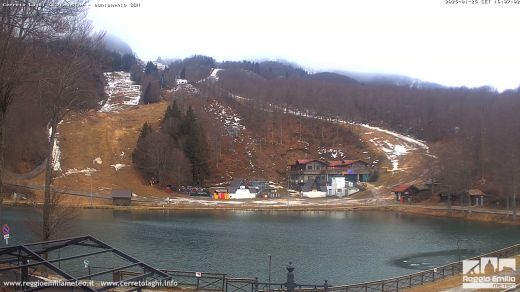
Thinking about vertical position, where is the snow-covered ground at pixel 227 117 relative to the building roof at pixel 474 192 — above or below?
above

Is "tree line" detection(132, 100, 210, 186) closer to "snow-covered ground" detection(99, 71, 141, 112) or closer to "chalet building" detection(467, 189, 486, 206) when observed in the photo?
"snow-covered ground" detection(99, 71, 141, 112)

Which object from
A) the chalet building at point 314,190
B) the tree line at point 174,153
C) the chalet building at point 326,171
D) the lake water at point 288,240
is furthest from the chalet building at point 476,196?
the tree line at point 174,153

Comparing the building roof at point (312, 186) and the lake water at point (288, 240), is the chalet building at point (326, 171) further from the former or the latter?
the lake water at point (288, 240)

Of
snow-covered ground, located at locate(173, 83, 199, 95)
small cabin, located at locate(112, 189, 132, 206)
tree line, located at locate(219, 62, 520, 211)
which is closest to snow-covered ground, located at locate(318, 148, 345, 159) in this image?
tree line, located at locate(219, 62, 520, 211)

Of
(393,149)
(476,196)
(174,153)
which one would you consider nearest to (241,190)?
(174,153)

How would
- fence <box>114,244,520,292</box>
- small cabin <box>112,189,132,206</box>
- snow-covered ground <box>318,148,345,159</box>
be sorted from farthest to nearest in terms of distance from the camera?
snow-covered ground <box>318,148,345,159</box> → small cabin <box>112,189,132,206</box> → fence <box>114,244,520,292</box>
